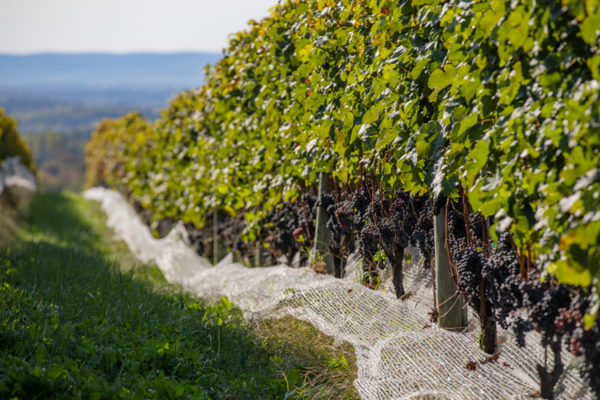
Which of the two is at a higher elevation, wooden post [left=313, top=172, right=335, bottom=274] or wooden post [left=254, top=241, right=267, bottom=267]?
wooden post [left=313, top=172, right=335, bottom=274]

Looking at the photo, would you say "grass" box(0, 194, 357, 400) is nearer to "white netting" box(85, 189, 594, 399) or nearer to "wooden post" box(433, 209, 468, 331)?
"white netting" box(85, 189, 594, 399)

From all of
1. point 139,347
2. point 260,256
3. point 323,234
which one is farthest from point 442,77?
point 260,256

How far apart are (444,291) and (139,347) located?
6.03ft

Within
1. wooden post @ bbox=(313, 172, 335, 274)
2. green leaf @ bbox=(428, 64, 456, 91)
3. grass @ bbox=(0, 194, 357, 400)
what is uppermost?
green leaf @ bbox=(428, 64, 456, 91)

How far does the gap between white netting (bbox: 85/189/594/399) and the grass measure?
0.71ft

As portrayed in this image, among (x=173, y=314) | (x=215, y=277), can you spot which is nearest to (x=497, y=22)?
(x=173, y=314)

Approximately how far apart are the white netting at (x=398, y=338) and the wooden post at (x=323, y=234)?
0.23 metres

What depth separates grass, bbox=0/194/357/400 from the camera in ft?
10.3

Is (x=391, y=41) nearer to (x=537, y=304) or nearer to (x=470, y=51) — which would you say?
(x=470, y=51)

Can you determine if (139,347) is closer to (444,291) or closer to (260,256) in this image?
(444,291)

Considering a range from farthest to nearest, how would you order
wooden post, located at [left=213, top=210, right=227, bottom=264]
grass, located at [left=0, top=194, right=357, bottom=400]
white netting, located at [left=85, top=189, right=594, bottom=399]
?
wooden post, located at [left=213, top=210, right=227, bottom=264] < grass, located at [left=0, top=194, right=357, bottom=400] < white netting, located at [left=85, top=189, right=594, bottom=399]

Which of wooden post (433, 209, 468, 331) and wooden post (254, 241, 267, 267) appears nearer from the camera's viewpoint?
wooden post (433, 209, 468, 331)

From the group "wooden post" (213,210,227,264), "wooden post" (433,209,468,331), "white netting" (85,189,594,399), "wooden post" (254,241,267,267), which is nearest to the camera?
"white netting" (85,189,594,399)

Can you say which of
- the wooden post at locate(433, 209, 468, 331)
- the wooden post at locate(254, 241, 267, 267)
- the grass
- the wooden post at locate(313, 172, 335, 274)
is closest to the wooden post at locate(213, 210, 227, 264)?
the wooden post at locate(254, 241, 267, 267)
